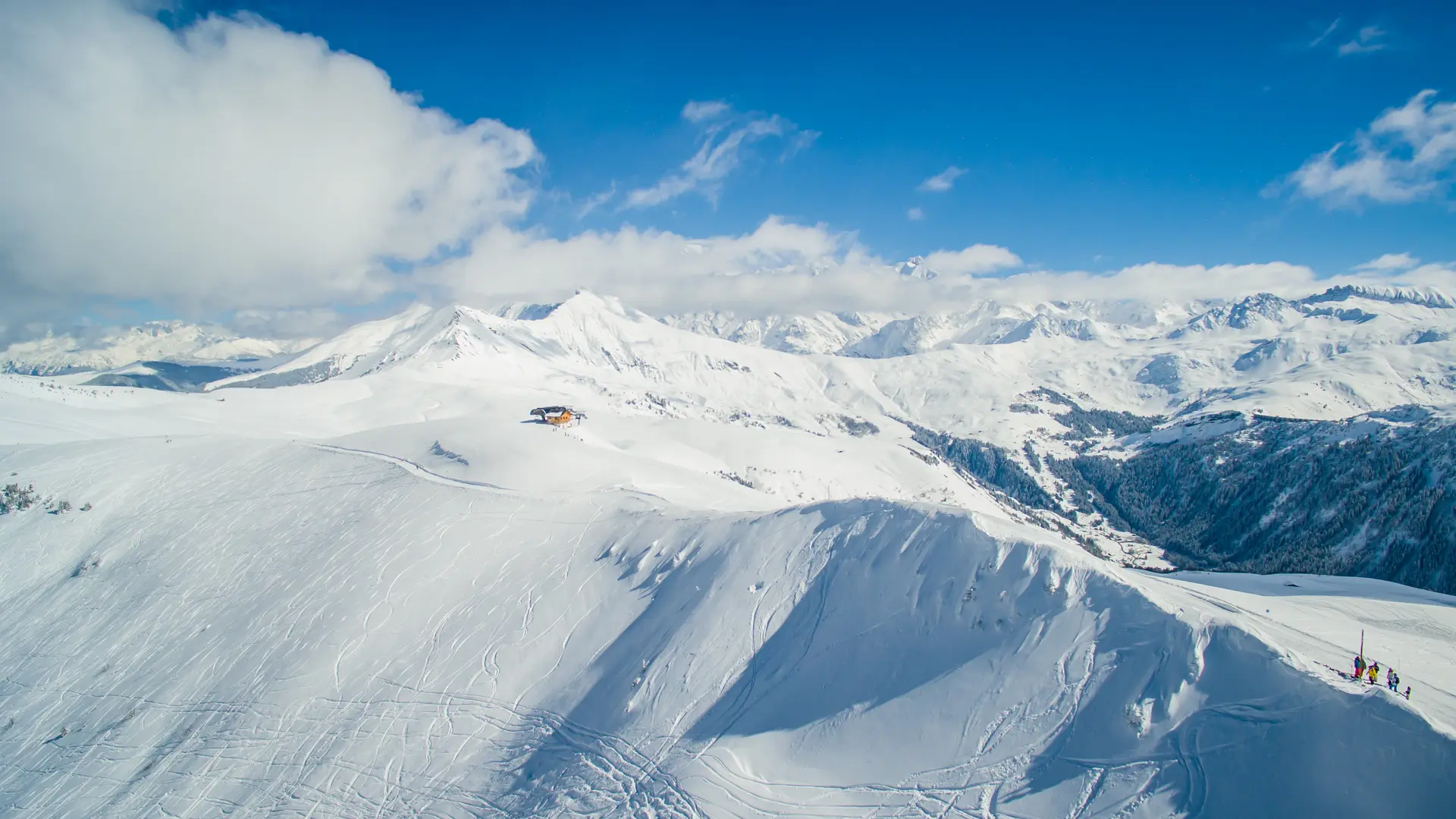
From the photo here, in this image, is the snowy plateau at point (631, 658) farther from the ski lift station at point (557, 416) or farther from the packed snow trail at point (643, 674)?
the ski lift station at point (557, 416)

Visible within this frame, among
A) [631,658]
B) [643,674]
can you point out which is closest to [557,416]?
[631,658]

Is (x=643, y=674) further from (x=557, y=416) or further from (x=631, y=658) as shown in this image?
(x=557, y=416)

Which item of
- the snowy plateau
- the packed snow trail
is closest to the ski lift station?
the snowy plateau

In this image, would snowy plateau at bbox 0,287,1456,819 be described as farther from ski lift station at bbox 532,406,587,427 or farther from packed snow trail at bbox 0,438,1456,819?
ski lift station at bbox 532,406,587,427

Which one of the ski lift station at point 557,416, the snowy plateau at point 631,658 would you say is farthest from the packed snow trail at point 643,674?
the ski lift station at point 557,416

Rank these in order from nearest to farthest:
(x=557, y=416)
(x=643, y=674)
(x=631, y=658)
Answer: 1. (x=643, y=674)
2. (x=631, y=658)
3. (x=557, y=416)

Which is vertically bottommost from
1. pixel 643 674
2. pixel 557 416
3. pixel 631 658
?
pixel 643 674

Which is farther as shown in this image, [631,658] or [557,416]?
[557,416]

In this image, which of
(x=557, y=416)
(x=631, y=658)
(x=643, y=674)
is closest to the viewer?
(x=643, y=674)

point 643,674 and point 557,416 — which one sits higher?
point 557,416
